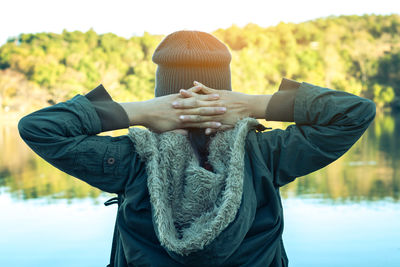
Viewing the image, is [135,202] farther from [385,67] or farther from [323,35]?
[323,35]

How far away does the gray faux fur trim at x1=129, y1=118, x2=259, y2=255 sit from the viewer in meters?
1.20

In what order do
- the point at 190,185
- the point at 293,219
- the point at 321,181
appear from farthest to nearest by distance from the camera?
the point at 321,181, the point at 293,219, the point at 190,185

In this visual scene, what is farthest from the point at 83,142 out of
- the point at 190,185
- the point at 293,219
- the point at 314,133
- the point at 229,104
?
the point at 293,219

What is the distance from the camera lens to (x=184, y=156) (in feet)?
4.31

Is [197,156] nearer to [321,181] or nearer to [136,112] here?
[136,112]

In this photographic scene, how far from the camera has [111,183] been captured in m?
1.34

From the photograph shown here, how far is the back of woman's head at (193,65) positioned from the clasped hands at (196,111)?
0.06 m

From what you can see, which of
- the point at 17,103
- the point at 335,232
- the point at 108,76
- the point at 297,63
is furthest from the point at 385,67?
the point at 335,232

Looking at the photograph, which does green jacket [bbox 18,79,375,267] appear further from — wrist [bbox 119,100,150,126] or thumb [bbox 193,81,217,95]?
thumb [bbox 193,81,217,95]

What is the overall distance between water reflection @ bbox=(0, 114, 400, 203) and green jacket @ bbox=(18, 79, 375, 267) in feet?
23.6

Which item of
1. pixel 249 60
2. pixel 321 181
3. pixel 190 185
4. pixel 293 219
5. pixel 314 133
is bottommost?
pixel 321 181

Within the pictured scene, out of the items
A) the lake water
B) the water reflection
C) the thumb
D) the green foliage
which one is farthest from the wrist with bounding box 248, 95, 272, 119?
the green foliage

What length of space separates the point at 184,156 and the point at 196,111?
0.47 ft

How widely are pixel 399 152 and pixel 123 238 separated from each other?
14158mm
